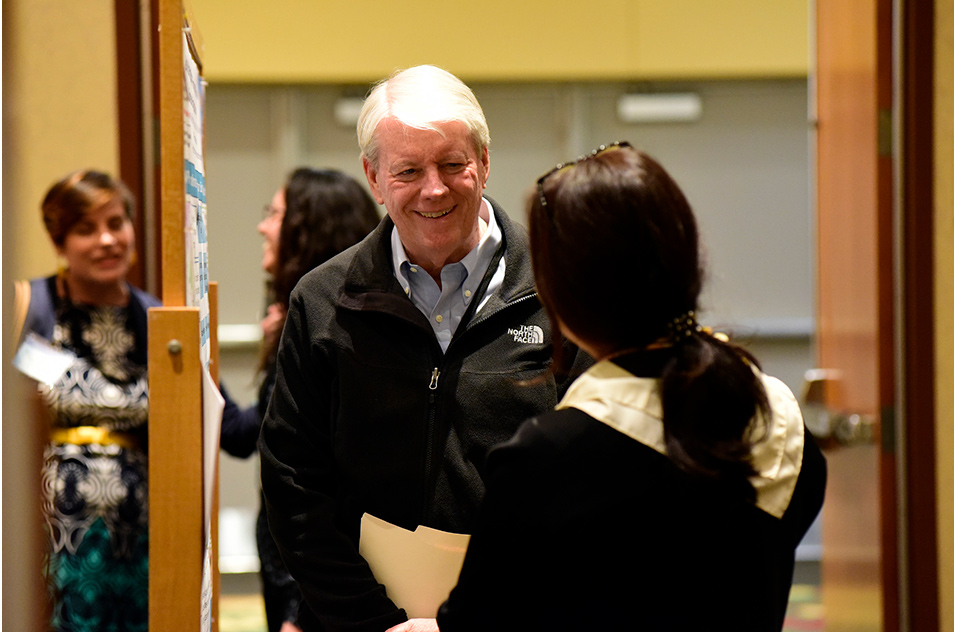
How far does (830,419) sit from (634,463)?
1564 mm

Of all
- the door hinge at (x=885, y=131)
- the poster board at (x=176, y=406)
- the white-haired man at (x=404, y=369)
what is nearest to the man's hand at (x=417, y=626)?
the white-haired man at (x=404, y=369)

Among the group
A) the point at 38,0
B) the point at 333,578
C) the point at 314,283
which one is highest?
the point at 38,0

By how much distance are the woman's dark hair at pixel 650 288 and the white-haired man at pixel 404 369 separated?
387 mm

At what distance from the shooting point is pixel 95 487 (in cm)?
216

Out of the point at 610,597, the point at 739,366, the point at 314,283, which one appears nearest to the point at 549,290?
the point at 739,366

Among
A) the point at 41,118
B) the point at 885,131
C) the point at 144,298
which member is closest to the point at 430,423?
the point at 144,298

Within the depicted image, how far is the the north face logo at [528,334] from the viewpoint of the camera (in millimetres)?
1467

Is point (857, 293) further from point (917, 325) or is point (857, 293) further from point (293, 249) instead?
point (293, 249)

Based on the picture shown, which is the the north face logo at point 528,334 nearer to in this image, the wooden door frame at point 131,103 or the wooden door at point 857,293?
the wooden door at point 857,293

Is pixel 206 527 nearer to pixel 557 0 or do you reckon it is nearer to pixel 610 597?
pixel 610 597

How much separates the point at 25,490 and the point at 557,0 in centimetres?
391

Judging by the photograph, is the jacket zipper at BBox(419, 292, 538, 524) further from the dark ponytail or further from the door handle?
the door handle

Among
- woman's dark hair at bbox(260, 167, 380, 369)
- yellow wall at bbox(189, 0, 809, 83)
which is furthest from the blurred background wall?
woman's dark hair at bbox(260, 167, 380, 369)

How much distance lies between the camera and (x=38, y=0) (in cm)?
235
